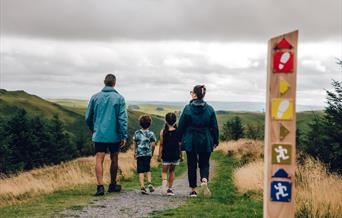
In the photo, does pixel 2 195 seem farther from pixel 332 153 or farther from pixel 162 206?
pixel 332 153

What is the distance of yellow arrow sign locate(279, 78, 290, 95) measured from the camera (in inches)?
180

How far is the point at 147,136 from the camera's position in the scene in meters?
11.2

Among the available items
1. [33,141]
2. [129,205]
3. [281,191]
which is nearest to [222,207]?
[129,205]

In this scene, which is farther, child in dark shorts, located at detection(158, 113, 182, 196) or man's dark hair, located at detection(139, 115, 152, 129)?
man's dark hair, located at detection(139, 115, 152, 129)

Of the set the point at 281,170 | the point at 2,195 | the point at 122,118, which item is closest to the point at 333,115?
the point at 122,118

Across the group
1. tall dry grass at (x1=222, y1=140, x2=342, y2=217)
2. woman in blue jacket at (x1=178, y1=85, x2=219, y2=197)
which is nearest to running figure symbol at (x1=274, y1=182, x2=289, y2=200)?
tall dry grass at (x1=222, y1=140, x2=342, y2=217)

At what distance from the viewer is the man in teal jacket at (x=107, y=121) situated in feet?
33.1

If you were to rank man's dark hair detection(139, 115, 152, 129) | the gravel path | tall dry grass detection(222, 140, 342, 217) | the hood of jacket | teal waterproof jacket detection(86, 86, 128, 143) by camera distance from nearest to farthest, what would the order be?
tall dry grass detection(222, 140, 342, 217) → the gravel path → the hood of jacket → teal waterproof jacket detection(86, 86, 128, 143) → man's dark hair detection(139, 115, 152, 129)

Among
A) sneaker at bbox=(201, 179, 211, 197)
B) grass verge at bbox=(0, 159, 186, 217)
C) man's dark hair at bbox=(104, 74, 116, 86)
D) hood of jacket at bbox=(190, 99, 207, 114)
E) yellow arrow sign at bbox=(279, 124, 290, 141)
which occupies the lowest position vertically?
grass verge at bbox=(0, 159, 186, 217)

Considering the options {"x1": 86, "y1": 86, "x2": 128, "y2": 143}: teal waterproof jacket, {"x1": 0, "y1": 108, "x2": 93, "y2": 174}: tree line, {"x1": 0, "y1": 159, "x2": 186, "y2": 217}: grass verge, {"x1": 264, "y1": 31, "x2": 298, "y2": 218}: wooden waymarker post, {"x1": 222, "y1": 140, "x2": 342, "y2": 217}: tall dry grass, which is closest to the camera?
{"x1": 264, "y1": 31, "x2": 298, "y2": 218}: wooden waymarker post

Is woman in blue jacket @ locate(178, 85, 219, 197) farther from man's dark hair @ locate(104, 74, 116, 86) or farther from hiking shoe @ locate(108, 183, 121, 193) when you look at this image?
hiking shoe @ locate(108, 183, 121, 193)

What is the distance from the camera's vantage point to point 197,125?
10047 mm

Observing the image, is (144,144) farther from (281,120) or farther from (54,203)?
(281,120)

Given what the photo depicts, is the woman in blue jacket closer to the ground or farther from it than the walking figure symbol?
farther from it
